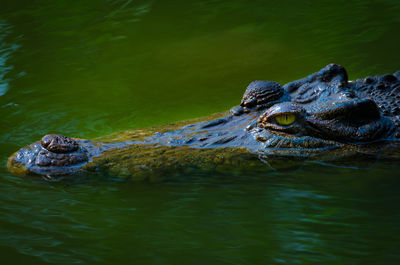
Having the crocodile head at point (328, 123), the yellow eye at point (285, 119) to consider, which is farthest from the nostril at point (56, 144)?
the yellow eye at point (285, 119)

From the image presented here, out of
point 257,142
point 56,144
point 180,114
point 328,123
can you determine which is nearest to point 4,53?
point 180,114

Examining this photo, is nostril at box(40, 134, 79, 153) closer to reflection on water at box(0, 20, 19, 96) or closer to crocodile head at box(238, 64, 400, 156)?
crocodile head at box(238, 64, 400, 156)

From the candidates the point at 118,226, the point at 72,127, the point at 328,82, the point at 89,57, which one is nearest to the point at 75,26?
the point at 89,57

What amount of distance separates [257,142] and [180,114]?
94.1 inches

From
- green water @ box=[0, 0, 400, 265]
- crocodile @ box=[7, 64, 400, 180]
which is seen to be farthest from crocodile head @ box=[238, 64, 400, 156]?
green water @ box=[0, 0, 400, 265]

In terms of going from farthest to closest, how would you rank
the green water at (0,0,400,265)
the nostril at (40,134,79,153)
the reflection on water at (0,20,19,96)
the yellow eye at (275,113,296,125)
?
1. the reflection on water at (0,20,19,96)
2. the yellow eye at (275,113,296,125)
3. the nostril at (40,134,79,153)
4. the green water at (0,0,400,265)

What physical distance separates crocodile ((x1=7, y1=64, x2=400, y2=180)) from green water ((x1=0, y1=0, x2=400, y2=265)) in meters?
0.14

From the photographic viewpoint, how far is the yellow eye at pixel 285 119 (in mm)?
3731

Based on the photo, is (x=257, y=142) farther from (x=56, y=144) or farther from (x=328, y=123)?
(x=56, y=144)

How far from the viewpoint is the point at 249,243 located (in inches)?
105

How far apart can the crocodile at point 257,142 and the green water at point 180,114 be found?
0.14 metres

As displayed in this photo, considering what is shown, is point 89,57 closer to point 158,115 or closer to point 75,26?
point 75,26

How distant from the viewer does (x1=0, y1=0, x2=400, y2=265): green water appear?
106 inches

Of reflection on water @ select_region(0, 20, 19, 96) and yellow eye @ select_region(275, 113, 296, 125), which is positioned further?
reflection on water @ select_region(0, 20, 19, 96)
